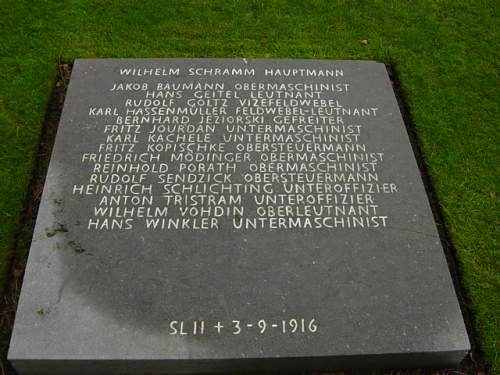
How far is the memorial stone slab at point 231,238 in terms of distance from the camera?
359 cm

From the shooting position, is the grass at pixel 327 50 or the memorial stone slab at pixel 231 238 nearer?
the memorial stone slab at pixel 231 238

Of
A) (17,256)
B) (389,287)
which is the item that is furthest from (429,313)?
(17,256)

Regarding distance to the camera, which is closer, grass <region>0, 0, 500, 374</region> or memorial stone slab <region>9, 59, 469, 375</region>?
memorial stone slab <region>9, 59, 469, 375</region>

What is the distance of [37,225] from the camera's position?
13.4ft

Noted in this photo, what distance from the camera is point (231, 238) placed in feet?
A: 13.3

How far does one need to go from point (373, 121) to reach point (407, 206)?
1.07 metres

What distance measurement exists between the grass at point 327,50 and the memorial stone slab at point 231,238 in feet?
2.00

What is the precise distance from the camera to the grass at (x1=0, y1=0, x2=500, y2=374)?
16.0ft

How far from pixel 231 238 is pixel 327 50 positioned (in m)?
3.27

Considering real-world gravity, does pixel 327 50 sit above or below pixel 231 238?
above

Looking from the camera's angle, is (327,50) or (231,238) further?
→ (327,50)

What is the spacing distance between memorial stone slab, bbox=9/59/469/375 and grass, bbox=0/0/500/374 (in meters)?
0.61

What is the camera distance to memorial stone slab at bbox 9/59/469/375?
11.8ft

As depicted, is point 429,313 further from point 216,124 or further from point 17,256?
point 17,256
